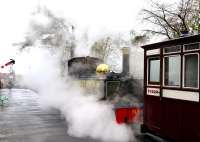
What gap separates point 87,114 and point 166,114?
600 centimetres

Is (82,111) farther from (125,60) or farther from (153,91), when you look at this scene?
(125,60)

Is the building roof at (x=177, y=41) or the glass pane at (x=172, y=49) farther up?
the building roof at (x=177, y=41)

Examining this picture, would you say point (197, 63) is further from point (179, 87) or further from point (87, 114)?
point (87, 114)

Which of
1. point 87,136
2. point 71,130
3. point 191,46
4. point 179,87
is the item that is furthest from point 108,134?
point 191,46

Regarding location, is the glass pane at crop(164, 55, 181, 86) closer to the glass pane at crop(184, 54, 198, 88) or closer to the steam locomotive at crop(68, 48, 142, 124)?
the glass pane at crop(184, 54, 198, 88)

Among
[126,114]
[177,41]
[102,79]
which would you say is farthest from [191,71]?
[102,79]

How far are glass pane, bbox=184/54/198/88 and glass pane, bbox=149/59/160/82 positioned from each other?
4.18 ft

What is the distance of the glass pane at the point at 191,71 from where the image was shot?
323 inches

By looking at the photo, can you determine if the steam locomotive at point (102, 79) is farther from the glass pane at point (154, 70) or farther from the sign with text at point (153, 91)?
the glass pane at point (154, 70)

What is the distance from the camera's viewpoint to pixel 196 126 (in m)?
8.07

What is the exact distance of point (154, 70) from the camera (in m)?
9.97

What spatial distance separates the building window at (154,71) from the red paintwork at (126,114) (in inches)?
57.5

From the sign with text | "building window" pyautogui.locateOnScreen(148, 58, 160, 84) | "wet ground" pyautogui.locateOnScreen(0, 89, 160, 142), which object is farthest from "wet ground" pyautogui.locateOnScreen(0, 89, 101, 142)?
"building window" pyautogui.locateOnScreen(148, 58, 160, 84)

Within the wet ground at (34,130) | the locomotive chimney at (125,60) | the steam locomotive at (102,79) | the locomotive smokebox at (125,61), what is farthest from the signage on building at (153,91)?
the locomotive chimney at (125,60)
